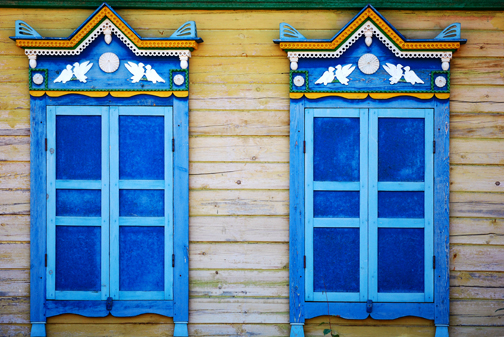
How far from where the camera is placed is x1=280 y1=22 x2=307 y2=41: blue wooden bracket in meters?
3.04

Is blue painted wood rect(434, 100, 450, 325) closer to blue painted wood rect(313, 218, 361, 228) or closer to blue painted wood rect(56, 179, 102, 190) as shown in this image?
blue painted wood rect(313, 218, 361, 228)

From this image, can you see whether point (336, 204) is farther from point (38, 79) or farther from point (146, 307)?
point (38, 79)

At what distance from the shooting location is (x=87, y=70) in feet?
10.2

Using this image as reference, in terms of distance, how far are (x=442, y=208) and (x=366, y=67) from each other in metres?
1.26

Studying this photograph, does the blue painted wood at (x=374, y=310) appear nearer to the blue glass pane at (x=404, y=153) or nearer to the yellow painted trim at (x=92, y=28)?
the blue glass pane at (x=404, y=153)

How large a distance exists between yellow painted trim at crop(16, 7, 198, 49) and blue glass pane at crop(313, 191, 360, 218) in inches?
61.5

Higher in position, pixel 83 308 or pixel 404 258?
pixel 404 258

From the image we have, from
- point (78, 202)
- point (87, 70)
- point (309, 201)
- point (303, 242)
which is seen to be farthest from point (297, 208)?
point (87, 70)

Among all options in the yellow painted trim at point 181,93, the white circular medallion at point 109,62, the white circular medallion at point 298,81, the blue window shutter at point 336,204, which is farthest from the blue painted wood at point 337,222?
the white circular medallion at point 109,62

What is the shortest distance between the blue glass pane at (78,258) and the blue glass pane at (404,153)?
2331mm

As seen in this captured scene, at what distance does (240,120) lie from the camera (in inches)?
124

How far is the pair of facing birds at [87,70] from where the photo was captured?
3090mm

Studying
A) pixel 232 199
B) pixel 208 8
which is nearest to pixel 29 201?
pixel 232 199

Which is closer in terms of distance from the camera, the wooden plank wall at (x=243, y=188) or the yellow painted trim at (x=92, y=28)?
the yellow painted trim at (x=92, y=28)
